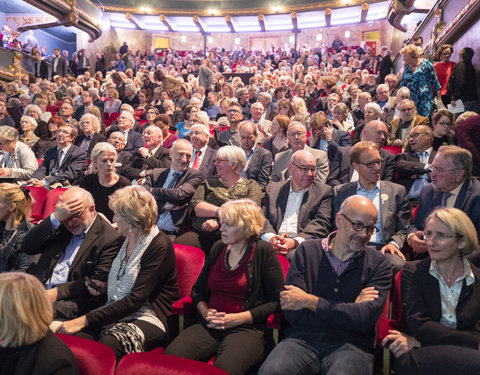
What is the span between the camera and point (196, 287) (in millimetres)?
2127

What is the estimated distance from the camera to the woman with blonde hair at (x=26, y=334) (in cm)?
133

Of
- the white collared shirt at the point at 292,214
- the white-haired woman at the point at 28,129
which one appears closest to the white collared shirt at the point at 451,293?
the white collared shirt at the point at 292,214

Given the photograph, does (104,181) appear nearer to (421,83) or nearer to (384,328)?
(384,328)

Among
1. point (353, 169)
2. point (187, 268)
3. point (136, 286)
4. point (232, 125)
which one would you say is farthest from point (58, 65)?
point (136, 286)

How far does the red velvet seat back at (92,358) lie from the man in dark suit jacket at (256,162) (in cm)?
245

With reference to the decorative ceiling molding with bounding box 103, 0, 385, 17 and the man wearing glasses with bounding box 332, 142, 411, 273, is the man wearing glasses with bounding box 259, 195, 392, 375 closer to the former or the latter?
the man wearing glasses with bounding box 332, 142, 411, 273

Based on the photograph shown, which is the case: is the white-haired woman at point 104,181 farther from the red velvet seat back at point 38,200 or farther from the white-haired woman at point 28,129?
the white-haired woman at point 28,129

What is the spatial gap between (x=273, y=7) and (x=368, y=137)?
17.4 m

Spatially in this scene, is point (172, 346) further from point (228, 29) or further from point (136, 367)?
point (228, 29)

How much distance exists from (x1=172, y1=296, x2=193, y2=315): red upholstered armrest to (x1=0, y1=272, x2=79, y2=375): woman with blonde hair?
27.8 inches

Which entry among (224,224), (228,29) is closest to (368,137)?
(224,224)

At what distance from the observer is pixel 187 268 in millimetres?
2309

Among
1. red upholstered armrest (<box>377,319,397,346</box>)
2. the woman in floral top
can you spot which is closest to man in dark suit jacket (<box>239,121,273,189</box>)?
red upholstered armrest (<box>377,319,397,346</box>)

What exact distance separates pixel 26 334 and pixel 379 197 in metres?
2.07
